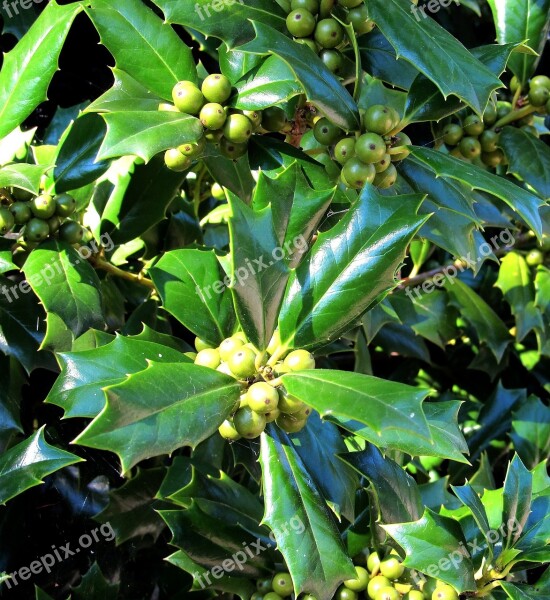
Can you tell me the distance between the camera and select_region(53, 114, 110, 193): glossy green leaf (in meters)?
1.54

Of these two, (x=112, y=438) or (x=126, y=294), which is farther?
(x=126, y=294)

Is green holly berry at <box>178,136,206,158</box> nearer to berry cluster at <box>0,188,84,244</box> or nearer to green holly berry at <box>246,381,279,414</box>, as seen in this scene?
berry cluster at <box>0,188,84,244</box>

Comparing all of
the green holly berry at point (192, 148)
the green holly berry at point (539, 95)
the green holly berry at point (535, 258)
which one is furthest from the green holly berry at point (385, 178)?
the green holly berry at point (535, 258)

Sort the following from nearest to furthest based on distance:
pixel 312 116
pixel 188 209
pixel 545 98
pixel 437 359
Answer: pixel 312 116, pixel 545 98, pixel 188 209, pixel 437 359

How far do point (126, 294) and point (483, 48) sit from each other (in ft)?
3.50

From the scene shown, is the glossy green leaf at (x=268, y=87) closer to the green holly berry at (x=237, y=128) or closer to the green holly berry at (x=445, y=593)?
the green holly berry at (x=237, y=128)

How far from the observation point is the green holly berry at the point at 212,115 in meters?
1.29

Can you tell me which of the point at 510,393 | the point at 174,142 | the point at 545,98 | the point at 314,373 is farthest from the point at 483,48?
the point at 510,393

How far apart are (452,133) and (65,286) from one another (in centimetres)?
96

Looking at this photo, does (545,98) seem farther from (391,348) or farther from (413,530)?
(413,530)

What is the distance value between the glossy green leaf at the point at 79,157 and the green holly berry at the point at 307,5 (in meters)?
0.50

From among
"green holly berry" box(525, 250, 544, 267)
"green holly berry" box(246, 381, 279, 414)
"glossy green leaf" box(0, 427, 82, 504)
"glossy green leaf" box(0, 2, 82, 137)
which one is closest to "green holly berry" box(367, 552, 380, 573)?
"green holly berry" box(246, 381, 279, 414)

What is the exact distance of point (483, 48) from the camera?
1471 millimetres

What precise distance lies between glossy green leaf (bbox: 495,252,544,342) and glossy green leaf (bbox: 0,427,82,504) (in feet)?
4.78
